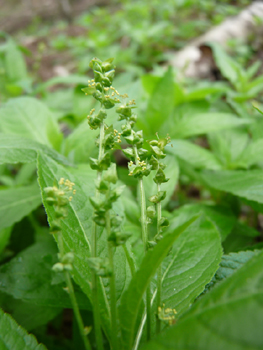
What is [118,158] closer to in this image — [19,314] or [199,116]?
[199,116]

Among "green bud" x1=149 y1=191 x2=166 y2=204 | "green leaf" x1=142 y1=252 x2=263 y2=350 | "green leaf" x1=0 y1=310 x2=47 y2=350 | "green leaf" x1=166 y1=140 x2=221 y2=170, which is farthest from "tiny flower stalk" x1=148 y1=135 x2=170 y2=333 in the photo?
"green leaf" x1=166 y1=140 x2=221 y2=170

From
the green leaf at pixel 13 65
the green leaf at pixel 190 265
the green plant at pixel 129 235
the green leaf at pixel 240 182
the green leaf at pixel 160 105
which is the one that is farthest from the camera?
the green leaf at pixel 13 65

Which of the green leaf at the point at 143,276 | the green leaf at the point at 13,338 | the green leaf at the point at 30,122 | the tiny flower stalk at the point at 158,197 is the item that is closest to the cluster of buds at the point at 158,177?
the tiny flower stalk at the point at 158,197

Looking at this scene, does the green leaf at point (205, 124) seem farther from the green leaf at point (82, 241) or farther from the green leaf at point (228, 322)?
the green leaf at point (228, 322)

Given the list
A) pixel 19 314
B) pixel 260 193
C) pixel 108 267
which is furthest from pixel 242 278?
pixel 19 314

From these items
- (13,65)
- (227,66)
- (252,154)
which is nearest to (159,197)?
(252,154)

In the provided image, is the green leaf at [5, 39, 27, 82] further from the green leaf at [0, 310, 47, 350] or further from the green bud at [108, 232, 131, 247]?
the green bud at [108, 232, 131, 247]

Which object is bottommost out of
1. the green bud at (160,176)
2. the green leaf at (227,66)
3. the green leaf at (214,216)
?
the green leaf at (214,216)
